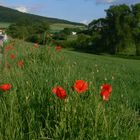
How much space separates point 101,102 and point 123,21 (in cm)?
6388

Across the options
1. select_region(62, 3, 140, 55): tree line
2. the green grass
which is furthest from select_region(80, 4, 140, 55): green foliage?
the green grass

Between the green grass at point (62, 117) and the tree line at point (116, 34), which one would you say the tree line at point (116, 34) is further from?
the green grass at point (62, 117)

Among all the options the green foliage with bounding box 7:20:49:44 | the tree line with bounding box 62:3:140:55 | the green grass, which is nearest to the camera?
the green grass

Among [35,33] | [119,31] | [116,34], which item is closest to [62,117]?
[35,33]

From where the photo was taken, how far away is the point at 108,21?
224ft

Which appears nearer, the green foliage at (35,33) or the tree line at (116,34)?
the green foliage at (35,33)

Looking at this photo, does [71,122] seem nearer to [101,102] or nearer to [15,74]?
[101,102]

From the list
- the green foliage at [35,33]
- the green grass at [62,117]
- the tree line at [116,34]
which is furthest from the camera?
the tree line at [116,34]

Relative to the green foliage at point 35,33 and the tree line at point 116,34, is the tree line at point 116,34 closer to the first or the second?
the tree line at point 116,34

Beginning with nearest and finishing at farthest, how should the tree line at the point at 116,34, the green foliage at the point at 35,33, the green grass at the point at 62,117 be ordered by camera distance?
the green grass at the point at 62,117, the green foliage at the point at 35,33, the tree line at the point at 116,34

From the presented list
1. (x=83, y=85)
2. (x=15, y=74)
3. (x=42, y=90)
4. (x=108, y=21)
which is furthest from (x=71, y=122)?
(x=108, y=21)

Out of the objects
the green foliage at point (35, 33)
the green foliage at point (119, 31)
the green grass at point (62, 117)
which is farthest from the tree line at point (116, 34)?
the green grass at point (62, 117)

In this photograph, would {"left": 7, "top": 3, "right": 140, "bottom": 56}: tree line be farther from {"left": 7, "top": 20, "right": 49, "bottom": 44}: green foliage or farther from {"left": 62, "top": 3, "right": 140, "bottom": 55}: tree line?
A: {"left": 7, "top": 20, "right": 49, "bottom": 44}: green foliage

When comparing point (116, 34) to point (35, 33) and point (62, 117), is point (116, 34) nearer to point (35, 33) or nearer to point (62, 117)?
point (35, 33)
